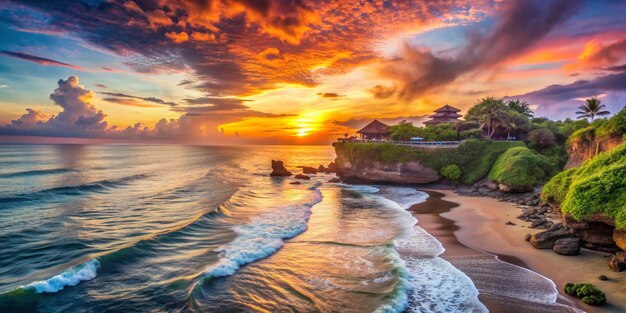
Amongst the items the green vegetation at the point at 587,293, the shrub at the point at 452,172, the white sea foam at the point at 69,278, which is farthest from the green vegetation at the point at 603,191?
the shrub at the point at 452,172

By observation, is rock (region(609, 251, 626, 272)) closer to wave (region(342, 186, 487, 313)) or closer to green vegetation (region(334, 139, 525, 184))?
wave (region(342, 186, 487, 313))

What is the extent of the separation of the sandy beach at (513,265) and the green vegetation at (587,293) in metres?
0.22

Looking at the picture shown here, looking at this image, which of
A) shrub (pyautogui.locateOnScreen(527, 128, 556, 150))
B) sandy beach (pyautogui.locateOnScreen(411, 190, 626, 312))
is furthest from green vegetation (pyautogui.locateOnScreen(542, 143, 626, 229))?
shrub (pyautogui.locateOnScreen(527, 128, 556, 150))

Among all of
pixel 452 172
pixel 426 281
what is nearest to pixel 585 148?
pixel 452 172

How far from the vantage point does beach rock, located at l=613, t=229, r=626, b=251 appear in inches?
546

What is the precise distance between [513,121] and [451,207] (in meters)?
29.6

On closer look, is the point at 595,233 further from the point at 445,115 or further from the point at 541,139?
the point at 445,115

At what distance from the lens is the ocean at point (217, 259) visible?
1235 centimetres

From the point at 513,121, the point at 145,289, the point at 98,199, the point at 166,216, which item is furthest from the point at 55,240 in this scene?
the point at 513,121

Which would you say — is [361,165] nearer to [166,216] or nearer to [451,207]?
[451,207]

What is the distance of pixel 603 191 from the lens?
14945 millimetres

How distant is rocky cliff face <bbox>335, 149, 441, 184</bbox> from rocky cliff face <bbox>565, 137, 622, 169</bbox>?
52.9 feet

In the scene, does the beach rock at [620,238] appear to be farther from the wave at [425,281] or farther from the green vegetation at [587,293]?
the wave at [425,281]

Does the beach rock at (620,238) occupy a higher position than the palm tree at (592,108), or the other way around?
the palm tree at (592,108)
